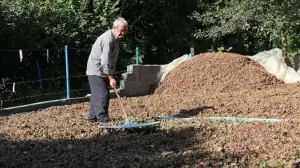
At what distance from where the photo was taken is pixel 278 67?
12.2 meters

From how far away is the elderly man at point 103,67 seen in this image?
23.1 ft

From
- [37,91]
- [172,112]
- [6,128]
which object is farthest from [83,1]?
[6,128]

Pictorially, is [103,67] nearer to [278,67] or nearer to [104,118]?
[104,118]

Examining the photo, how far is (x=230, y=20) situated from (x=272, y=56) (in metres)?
2.25

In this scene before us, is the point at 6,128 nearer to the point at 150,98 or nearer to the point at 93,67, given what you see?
the point at 93,67

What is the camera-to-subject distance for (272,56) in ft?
41.6

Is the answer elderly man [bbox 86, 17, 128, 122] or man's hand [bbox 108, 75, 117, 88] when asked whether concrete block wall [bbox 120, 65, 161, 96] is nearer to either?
elderly man [bbox 86, 17, 128, 122]

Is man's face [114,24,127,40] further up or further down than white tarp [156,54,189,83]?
further up

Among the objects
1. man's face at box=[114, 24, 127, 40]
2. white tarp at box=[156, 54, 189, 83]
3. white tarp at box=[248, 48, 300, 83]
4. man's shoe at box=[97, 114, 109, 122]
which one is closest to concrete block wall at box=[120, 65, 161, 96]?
white tarp at box=[156, 54, 189, 83]

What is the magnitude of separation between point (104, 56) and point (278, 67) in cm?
646

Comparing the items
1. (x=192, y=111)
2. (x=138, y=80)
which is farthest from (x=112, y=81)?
(x=138, y=80)

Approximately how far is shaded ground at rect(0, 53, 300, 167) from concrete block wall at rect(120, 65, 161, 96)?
1.30 metres

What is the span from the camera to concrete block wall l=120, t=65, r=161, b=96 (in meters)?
11.7

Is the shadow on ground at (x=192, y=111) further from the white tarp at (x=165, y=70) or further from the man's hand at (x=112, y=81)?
the white tarp at (x=165, y=70)
